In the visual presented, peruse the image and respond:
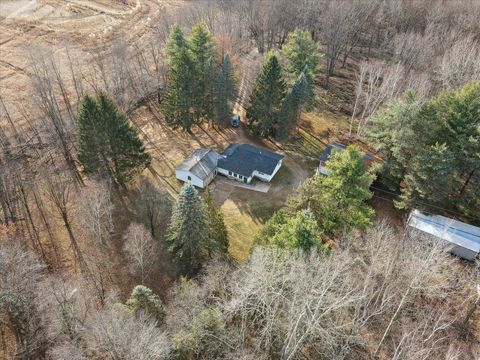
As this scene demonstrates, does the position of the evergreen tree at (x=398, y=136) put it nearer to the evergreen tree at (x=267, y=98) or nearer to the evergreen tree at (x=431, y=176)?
the evergreen tree at (x=431, y=176)

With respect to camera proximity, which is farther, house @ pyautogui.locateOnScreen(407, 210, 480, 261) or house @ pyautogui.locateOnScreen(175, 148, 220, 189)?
house @ pyautogui.locateOnScreen(175, 148, 220, 189)

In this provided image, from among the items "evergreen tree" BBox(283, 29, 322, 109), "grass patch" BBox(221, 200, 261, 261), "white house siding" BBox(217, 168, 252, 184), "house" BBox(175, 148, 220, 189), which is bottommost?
"grass patch" BBox(221, 200, 261, 261)

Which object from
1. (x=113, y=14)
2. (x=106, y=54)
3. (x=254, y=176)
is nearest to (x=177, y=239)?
(x=254, y=176)

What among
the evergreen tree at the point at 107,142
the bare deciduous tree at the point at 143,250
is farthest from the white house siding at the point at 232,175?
the bare deciduous tree at the point at 143,250

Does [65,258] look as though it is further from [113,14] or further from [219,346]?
[113,14]

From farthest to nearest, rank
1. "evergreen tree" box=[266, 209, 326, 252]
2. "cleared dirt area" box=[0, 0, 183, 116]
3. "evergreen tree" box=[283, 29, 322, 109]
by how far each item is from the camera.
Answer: "cleared dirt area" box=[0, 0, 183, 116], "evergreen tree" box=[283, 29, 322, 109], "evergreen tree" box=[266, 209, 326, 252]

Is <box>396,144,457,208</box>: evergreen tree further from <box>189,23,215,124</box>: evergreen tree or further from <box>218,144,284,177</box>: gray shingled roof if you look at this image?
<box>189,23,215,124</box>: evergreen tree

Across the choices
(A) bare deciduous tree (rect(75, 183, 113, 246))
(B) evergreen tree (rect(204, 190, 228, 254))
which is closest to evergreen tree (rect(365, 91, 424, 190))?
(B) evergreen tree (rect(204, 190, 228, 254))

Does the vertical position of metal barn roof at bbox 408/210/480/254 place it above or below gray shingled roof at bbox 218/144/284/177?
above
